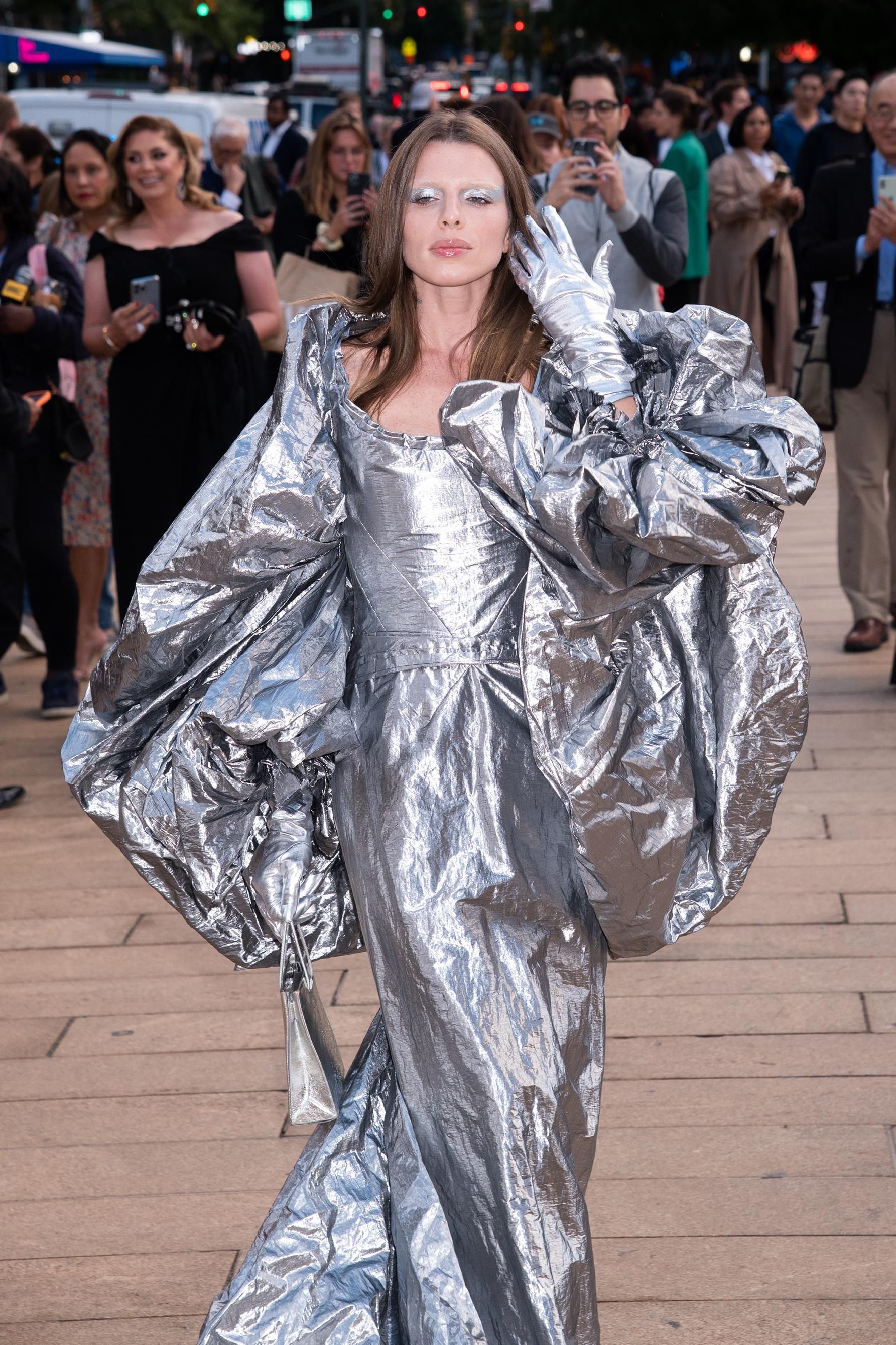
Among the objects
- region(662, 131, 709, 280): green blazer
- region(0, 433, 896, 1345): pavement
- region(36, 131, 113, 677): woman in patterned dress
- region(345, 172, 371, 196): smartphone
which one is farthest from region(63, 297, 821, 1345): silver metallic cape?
region(662, 131, 709, 280): green blazer

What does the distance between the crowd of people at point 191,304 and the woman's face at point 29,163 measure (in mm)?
321

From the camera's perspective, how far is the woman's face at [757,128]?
36.8 ft

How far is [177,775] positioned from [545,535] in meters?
0.67

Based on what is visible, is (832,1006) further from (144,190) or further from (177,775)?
(144,190)

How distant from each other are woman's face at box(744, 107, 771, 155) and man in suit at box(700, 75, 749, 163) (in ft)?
5.39

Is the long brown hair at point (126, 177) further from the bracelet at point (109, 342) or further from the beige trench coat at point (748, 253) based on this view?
the beige trench coat at point (748, 253)

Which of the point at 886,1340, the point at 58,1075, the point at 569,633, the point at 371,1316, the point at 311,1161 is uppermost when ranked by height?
the point at 569,633

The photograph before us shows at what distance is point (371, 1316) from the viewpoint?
238 centimetres

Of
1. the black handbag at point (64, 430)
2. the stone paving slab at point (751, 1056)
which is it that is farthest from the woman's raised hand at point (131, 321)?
the stone paving slab at point (751, 1056)

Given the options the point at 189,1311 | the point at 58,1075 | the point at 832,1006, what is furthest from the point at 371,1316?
the point at 832,1006

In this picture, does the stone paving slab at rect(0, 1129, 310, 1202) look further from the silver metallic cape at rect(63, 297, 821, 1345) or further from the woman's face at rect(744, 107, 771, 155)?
the woman's face at rect(744, 107, 771, 155)

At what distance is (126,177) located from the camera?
5555mm

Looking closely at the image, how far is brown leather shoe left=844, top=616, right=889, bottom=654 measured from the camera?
655 centimetres

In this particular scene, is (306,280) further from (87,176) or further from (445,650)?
(445,650)
